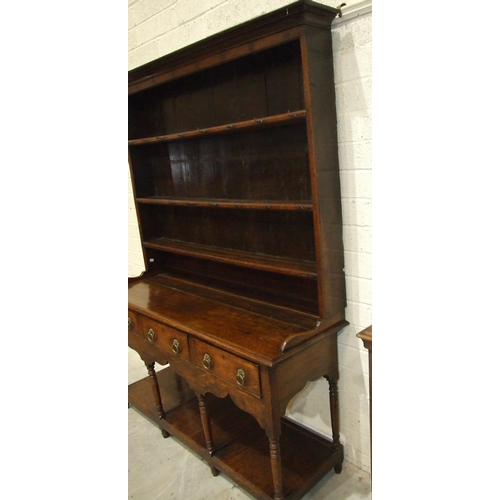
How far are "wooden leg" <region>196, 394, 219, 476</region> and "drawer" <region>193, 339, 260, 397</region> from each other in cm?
20

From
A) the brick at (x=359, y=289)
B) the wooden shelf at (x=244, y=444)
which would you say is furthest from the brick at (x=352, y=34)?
the wooden shelf at (x=244, y=444)

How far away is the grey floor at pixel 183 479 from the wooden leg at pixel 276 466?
0.71 ft

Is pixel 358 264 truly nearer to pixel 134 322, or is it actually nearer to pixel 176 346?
pixel 176 346

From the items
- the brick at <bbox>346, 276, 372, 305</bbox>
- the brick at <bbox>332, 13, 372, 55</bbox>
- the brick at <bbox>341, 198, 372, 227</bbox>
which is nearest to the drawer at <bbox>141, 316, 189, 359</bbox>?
the brick at <bbox>346, 276, 372, 305</bbox>

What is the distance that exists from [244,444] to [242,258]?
93cm

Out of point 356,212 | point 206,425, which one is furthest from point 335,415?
point 356,212

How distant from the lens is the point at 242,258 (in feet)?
6.21

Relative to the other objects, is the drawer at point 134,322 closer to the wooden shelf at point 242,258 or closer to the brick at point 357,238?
the wooden shelf at point 242,258

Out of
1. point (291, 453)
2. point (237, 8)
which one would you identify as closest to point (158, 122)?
point (237, 8)

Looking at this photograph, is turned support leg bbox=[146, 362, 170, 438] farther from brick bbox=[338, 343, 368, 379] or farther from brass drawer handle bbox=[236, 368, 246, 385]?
brick bbox=[338, 343, 368, 379]

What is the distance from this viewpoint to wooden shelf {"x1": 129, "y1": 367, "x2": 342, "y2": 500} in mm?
1749
